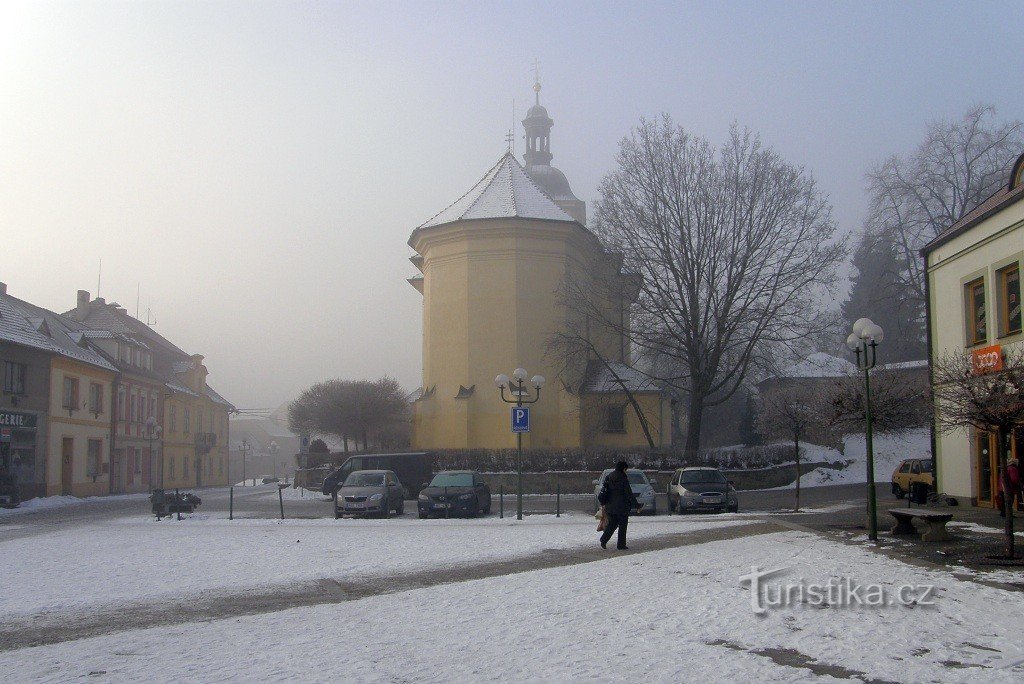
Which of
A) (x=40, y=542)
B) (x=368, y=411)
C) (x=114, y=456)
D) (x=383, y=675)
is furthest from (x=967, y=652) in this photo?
(x=368, y=411)

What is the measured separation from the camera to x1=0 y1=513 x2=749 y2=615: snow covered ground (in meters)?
12.8

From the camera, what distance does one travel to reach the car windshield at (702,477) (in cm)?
2848

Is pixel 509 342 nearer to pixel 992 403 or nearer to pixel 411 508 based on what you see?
pixel 411 508

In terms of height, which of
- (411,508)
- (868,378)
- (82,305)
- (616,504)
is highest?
(82,305)

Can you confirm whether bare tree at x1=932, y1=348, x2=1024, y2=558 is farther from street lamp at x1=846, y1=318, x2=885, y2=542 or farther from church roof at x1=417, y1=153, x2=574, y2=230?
church roof at x1=417, y1=153, x2=574, y2=230

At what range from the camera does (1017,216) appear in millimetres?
21297

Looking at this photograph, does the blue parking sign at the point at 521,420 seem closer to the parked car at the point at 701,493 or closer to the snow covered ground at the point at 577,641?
the parked car at the point at 701,493

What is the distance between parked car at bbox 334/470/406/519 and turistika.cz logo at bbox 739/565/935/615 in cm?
1749

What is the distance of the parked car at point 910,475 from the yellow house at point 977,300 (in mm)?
5971

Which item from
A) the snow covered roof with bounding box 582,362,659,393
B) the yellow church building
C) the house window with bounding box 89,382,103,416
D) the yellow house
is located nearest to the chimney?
the house window with bounding box 89,382,103,416

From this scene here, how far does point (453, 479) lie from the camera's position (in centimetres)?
2861

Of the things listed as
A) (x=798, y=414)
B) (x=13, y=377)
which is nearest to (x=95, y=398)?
(x=13, y=377)

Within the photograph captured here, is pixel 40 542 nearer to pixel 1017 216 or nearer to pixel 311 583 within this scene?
pixel 311 583

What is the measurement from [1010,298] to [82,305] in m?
56.1
